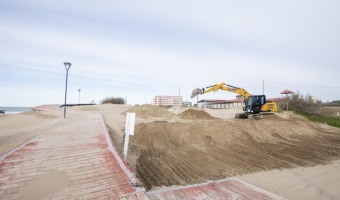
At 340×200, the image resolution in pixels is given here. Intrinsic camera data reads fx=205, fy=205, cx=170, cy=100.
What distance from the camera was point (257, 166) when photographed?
834cm

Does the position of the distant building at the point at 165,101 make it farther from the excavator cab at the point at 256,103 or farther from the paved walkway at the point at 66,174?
the paved walkway at the point at 66,174

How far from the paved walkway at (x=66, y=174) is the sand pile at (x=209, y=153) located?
163 centimetres

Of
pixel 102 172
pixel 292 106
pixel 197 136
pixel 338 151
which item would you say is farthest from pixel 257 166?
pixel 292 106

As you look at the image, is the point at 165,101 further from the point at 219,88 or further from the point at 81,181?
the point at 81,181

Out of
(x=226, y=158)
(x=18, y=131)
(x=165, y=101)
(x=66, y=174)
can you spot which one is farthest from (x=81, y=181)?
(x=165, y=101)

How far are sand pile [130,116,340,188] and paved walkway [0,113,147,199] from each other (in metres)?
1.63

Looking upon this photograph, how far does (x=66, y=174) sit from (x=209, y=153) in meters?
7.11

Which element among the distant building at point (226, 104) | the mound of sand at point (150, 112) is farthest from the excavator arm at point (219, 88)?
the distant building at point (226, 104)

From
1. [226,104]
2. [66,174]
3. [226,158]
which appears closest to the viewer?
[66,174]

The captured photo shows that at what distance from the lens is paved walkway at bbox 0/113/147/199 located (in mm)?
3932

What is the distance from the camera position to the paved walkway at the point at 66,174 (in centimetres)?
393

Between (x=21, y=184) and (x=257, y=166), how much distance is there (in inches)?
309

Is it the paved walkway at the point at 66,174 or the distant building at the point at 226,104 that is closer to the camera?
the paved walkway at the point at 66,174

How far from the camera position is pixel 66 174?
479 centimetres
